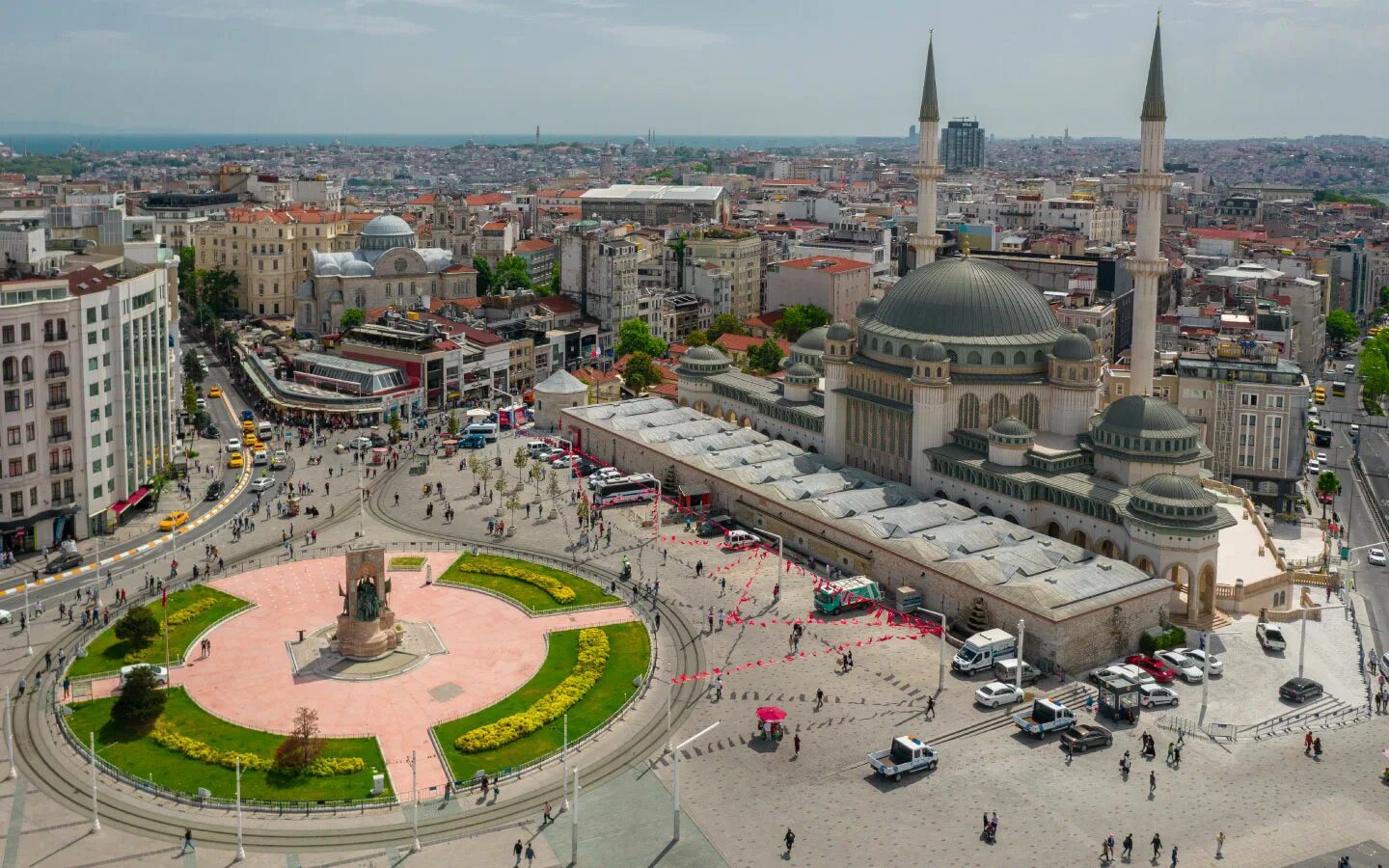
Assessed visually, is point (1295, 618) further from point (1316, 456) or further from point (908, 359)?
point (1316, 456)

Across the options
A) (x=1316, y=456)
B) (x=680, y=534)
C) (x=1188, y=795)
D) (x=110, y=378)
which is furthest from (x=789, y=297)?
(x=1188, y=795)

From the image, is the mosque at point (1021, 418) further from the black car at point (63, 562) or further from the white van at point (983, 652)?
the black car at point (63, 562)

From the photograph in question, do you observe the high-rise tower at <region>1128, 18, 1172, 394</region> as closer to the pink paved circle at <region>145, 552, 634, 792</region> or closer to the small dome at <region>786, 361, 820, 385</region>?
the small dome at <region>786, 361, 820, 385</region>

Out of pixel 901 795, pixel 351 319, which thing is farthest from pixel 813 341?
pixel 901 795

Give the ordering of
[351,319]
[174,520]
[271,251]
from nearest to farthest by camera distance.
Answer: [174,520] → [351,319] → [271,251]

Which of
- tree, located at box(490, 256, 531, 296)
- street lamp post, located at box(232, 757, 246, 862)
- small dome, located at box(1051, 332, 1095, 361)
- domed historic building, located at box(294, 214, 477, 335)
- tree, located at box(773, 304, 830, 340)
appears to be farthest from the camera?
tree, located at box(490, 256, 531, 296)

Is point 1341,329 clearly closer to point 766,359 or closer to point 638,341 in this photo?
point 766,359

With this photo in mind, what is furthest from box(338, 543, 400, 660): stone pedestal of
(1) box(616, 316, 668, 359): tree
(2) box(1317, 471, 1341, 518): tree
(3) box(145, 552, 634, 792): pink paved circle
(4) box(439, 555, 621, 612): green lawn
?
(1) box(616, 316, 668, 359): tree
